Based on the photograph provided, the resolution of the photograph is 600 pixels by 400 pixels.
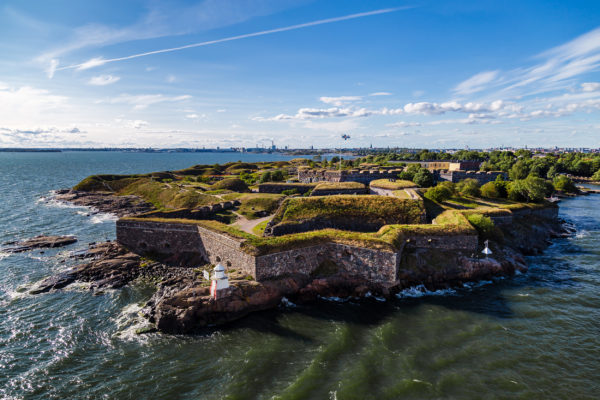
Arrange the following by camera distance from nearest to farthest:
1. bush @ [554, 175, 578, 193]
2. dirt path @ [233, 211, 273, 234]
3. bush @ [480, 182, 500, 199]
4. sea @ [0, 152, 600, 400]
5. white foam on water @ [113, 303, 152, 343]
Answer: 1. sea @ [0, 152, 600, 400]
2. white foam on water @ [113, 303, 152, 343]
3. dirt path @ [233, 211, 273, 234]
4. bush @ [480, 182, 500, 199]
5. bush @ [554, 175, 578, 193]

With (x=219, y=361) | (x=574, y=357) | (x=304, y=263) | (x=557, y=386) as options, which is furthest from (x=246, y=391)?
(x=574, y=357)

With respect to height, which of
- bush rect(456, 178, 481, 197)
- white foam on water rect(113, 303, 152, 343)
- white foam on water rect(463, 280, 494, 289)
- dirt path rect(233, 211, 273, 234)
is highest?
bush rect(456, 178, 481, 197)

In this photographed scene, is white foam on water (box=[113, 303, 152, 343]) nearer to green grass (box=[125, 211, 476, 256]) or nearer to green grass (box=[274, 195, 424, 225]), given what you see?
green grass (box=[125, 211, 476, 256])

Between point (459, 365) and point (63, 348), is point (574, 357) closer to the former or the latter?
point (459, 365)

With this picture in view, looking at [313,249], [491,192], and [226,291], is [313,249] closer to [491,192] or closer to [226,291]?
[226,291]

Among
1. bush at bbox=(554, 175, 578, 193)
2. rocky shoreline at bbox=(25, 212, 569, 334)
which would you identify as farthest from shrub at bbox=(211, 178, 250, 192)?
bush at bbox=(554, 175, 578, 193)

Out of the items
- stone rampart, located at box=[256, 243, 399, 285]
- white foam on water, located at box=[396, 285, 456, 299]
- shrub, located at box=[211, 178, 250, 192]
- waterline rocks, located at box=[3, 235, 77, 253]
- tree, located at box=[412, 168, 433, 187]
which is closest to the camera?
stone rampart, located at box=[256, 243, 399, 285]
